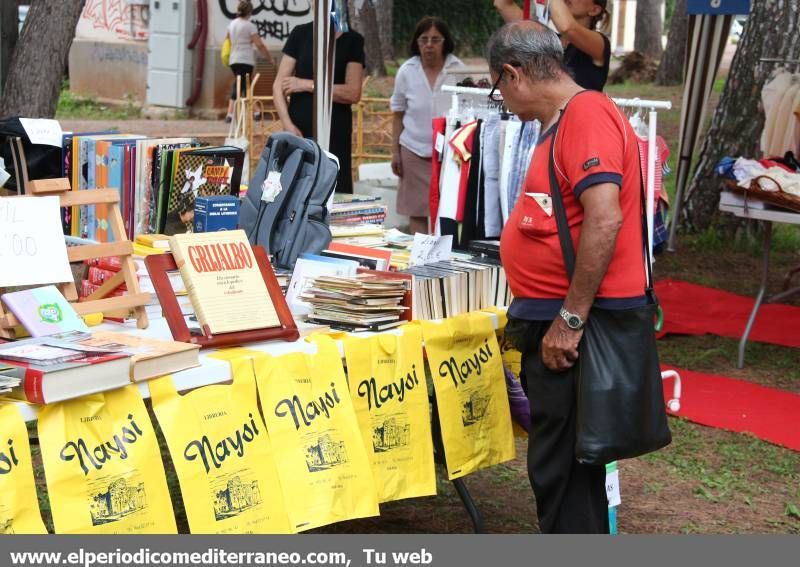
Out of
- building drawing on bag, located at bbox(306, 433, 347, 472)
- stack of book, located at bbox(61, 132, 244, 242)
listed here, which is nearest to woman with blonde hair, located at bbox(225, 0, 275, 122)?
stack of book, located at bbox(61, 132, 244, 242)

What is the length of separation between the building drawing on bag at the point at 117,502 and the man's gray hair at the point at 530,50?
4.54ft

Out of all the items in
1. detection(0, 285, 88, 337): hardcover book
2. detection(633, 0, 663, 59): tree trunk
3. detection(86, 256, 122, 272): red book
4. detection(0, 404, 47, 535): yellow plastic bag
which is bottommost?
detection(0, 404, 47, 535): yellow plastic bag

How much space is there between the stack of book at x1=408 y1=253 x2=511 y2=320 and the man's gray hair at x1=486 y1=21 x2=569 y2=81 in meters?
0.78

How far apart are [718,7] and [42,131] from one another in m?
5.72

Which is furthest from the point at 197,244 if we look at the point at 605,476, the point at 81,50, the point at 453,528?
the point at 81,50

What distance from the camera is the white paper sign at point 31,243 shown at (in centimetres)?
294

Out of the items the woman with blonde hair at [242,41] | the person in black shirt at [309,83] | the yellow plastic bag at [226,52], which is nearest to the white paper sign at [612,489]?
the person in black shirt at [309,83]

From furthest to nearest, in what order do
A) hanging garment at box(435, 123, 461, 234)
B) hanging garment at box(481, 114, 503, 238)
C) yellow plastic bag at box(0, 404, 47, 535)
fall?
1. hanging garment at box(435, 123, 461, 234)
2. hanging garment at box(481, 114, 503, 238)
3. yellow plastic bag at box(0, 404, 47, 535)

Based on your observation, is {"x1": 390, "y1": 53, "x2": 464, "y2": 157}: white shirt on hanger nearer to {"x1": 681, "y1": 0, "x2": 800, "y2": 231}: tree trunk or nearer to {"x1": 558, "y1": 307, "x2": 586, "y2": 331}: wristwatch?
{"x1": 681, "y1": 0, "x2": 800, "y2": 231}: tree trunk

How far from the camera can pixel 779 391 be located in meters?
5.95

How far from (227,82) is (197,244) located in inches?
547

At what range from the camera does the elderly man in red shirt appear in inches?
111

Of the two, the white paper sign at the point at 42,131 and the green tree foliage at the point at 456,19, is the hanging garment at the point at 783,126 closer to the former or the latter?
the white paper sign at the point at 42,131

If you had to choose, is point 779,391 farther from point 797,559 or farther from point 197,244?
point 197,244
